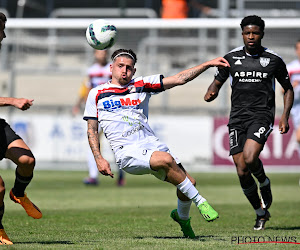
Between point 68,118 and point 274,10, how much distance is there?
6.08 metres

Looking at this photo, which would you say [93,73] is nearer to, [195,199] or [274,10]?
[274,10]

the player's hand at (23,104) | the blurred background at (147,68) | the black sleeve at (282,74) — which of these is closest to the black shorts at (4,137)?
the player's hand at (23,104)

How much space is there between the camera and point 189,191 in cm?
693

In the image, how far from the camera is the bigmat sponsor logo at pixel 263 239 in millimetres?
6750

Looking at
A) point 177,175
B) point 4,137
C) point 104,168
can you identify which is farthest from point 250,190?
point 4,137

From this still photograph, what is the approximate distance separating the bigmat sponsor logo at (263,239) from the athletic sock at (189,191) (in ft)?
A: 1.72

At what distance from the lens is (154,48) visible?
19578 millimetres

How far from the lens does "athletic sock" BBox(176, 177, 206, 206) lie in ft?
22.7

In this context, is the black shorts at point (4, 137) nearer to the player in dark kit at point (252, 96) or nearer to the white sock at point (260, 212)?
the player in dark kit at point (252, 96)

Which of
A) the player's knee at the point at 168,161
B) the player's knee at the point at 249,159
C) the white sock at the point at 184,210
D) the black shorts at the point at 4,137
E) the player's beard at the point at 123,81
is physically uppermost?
the player's beard at the point at 123,81

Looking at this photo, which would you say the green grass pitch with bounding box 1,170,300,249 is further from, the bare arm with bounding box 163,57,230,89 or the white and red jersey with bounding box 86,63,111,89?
the white and red jersey with bounding box 86,63,111,89

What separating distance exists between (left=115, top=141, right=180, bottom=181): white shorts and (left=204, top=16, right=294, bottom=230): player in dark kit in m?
1.39

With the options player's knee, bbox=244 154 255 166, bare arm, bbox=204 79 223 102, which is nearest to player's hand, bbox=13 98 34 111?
bare arm, bbox=204 79 223 102

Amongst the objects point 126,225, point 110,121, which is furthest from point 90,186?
point 110,121
